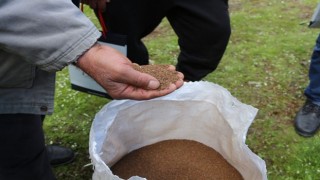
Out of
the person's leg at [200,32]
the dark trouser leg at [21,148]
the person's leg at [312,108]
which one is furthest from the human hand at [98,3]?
the person's leg at [312,108]

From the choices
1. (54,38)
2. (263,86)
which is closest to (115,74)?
(54,38)

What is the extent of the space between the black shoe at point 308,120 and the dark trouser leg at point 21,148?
1.37 meters

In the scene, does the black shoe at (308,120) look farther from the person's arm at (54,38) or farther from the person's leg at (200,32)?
the person's arm at (54,38)

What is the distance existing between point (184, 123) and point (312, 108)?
0.85 m

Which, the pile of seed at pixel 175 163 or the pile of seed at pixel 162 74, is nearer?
the pile of seed at pixel 162 74

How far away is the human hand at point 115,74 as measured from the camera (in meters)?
1.06

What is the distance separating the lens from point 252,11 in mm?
3705

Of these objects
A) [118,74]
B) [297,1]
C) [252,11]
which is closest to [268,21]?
[252,11]

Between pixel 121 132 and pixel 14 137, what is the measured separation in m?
0.50

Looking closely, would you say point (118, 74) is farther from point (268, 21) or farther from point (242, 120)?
point (268, 21)

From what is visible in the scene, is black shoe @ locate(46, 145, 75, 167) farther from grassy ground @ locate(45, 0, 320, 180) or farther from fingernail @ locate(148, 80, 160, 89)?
fingernail @ locate(148, 80, 160, 89)

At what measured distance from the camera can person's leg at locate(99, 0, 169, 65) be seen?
71.3 inches

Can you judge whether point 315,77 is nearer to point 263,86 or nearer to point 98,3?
point 263,86

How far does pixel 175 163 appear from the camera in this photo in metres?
1.70
